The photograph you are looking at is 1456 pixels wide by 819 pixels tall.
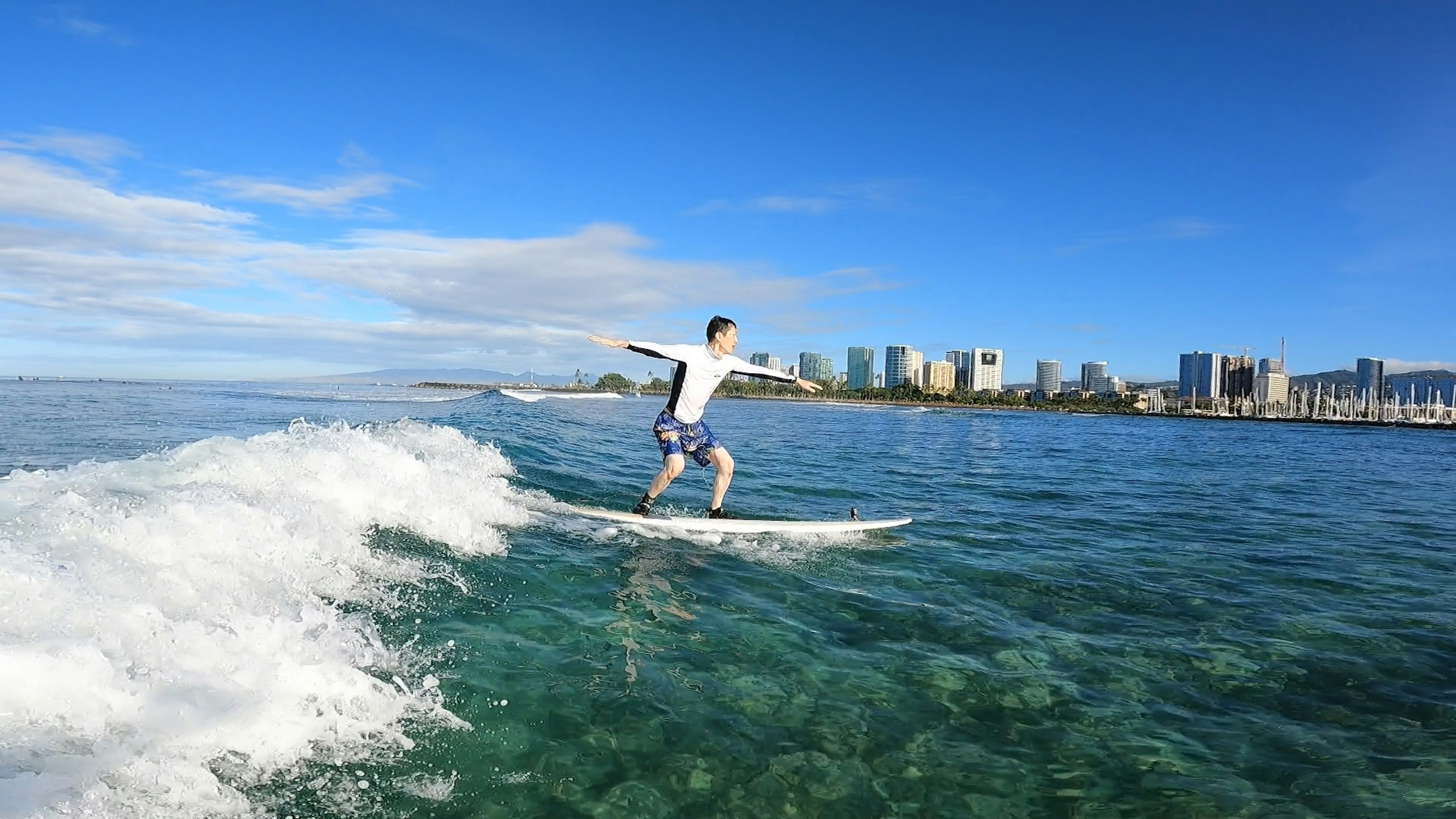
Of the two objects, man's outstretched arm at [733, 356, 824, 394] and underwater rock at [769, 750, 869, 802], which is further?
man's outstretched arm at [733, 356, 824, 394]

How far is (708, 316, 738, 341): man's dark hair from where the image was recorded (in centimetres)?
1020

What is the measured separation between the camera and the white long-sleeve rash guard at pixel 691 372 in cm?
1001

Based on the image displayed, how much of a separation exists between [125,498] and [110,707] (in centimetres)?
400

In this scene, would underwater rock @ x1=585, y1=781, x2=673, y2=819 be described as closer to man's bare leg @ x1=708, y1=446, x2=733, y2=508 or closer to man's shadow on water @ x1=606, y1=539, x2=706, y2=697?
man's shadow on water @ x1=606, y1=539, x2=706, y2=697

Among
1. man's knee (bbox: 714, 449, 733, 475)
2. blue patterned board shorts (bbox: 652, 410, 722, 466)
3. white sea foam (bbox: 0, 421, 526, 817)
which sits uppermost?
blue patterned board shorts (bbox: 652, 410, 722, 466)

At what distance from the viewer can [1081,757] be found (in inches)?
167

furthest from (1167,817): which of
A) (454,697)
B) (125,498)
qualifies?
(125,498)

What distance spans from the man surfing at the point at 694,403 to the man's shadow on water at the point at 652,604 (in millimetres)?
1406

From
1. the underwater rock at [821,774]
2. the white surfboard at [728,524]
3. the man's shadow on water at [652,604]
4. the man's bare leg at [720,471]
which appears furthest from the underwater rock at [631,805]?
the man's bare leg at [720,471]

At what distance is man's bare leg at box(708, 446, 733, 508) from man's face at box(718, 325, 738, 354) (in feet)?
4.33

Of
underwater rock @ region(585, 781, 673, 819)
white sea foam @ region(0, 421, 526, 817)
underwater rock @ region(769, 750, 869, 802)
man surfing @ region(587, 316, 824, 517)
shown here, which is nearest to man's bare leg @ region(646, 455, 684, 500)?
man surfing @ region(587, 316, 824, 517)

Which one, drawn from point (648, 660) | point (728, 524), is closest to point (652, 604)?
point (648, 660)

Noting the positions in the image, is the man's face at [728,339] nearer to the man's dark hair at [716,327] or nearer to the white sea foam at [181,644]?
the man's dark hair at [716,327]

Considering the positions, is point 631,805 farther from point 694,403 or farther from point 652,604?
point 694,403
